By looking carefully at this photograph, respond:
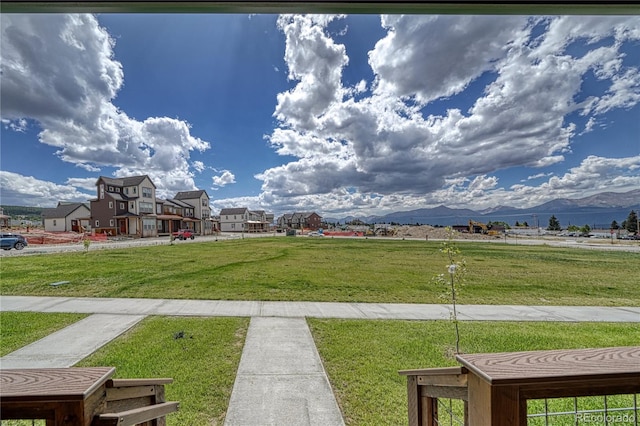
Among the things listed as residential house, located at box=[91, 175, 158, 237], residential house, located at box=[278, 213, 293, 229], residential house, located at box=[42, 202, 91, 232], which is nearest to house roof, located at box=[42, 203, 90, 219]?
residential house, located at box=[42, 202, 91, 232]

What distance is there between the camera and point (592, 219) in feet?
24.9

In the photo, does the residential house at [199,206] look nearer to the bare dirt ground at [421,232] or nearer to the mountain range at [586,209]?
the bare dirt ground at [421,232]

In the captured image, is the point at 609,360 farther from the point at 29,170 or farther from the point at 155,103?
the point at 155,103

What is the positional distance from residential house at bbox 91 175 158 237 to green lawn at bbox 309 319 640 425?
28.8 m

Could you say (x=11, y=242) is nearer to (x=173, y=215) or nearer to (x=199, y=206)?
(x=173, y=215)

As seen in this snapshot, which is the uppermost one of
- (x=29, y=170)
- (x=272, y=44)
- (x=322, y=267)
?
(x=272, y=44)

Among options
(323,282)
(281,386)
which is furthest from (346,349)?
(323,282)

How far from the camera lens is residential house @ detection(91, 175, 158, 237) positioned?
25.8 meters

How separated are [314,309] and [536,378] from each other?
15.4 ft

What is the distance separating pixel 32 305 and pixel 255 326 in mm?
4905

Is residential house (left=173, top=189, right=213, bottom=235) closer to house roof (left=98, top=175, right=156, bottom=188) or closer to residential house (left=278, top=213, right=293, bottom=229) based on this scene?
house roof (left=98, top=175, right=156, bottom=188)

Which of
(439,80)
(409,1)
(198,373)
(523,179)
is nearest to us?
(409,1)

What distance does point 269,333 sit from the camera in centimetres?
388

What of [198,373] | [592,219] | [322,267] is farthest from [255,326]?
[592,219]
